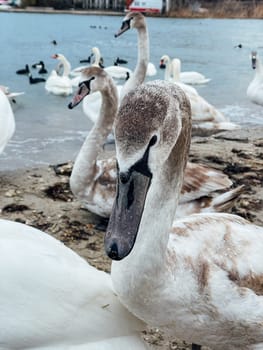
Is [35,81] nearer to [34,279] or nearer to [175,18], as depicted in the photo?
[34,279]

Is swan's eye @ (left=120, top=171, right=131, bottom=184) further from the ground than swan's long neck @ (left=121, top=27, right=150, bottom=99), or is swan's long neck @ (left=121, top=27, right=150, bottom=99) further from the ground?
swan's eye @ (left=120, top=171, right=131, bottom=184)

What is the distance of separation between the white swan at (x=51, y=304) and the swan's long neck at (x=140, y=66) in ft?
17.2

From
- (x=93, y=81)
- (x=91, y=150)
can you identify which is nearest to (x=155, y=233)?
(x=91, y=150)

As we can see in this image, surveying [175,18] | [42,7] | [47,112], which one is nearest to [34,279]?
[47,112]

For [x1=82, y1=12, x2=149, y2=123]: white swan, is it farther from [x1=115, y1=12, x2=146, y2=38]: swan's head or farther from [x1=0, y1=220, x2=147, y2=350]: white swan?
[x1=0, y1=220, x2=147, y2=350]: white swan

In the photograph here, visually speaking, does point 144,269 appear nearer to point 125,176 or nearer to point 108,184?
point 125,176

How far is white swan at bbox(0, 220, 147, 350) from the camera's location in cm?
211

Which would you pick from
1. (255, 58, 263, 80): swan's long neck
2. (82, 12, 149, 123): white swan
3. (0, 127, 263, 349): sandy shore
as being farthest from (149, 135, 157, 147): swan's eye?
(255, 58, 263, 80): swan's long neck

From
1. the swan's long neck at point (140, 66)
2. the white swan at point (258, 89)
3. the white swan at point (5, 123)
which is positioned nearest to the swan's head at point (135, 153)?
the white swan at point (5, 123)

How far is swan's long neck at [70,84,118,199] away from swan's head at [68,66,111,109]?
0.46 ft

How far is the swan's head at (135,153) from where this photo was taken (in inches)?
77.4

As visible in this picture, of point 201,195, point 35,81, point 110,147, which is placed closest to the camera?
point 201,195

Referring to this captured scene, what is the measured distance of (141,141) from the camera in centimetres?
197

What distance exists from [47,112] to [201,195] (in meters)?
5.68
